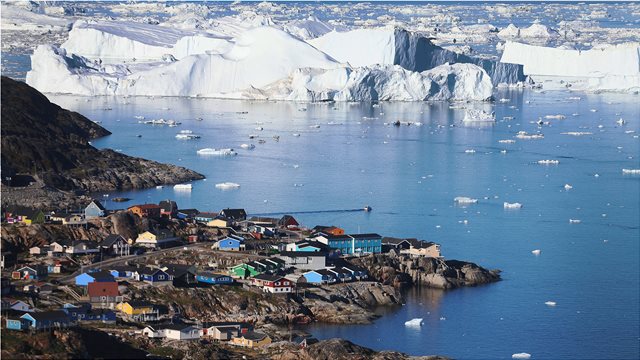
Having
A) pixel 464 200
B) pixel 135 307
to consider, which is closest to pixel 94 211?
pixel 135 307

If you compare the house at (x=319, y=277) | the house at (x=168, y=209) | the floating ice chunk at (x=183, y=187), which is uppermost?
the house at (x=168, y=209)

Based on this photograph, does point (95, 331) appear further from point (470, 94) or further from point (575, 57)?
point (575, 57)

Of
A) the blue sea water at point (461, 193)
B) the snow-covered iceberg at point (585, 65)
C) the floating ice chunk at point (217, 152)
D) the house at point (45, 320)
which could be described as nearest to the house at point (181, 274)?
the blue sea water at point (461, 193)

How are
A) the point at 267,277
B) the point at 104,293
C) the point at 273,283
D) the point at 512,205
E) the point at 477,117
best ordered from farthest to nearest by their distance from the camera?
1. the point at 477,117
2. the point at 512,205
3. the point at 267,277
4. the point at 273,283
5. the point at 104,293

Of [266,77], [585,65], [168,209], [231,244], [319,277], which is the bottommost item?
[319,277]

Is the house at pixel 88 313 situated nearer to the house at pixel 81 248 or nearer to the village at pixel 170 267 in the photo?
the village at pixel 170 267

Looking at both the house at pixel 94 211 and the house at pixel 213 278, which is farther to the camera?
the house at pixel 94 211

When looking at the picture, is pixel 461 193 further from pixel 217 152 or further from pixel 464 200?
pixel 217 152
